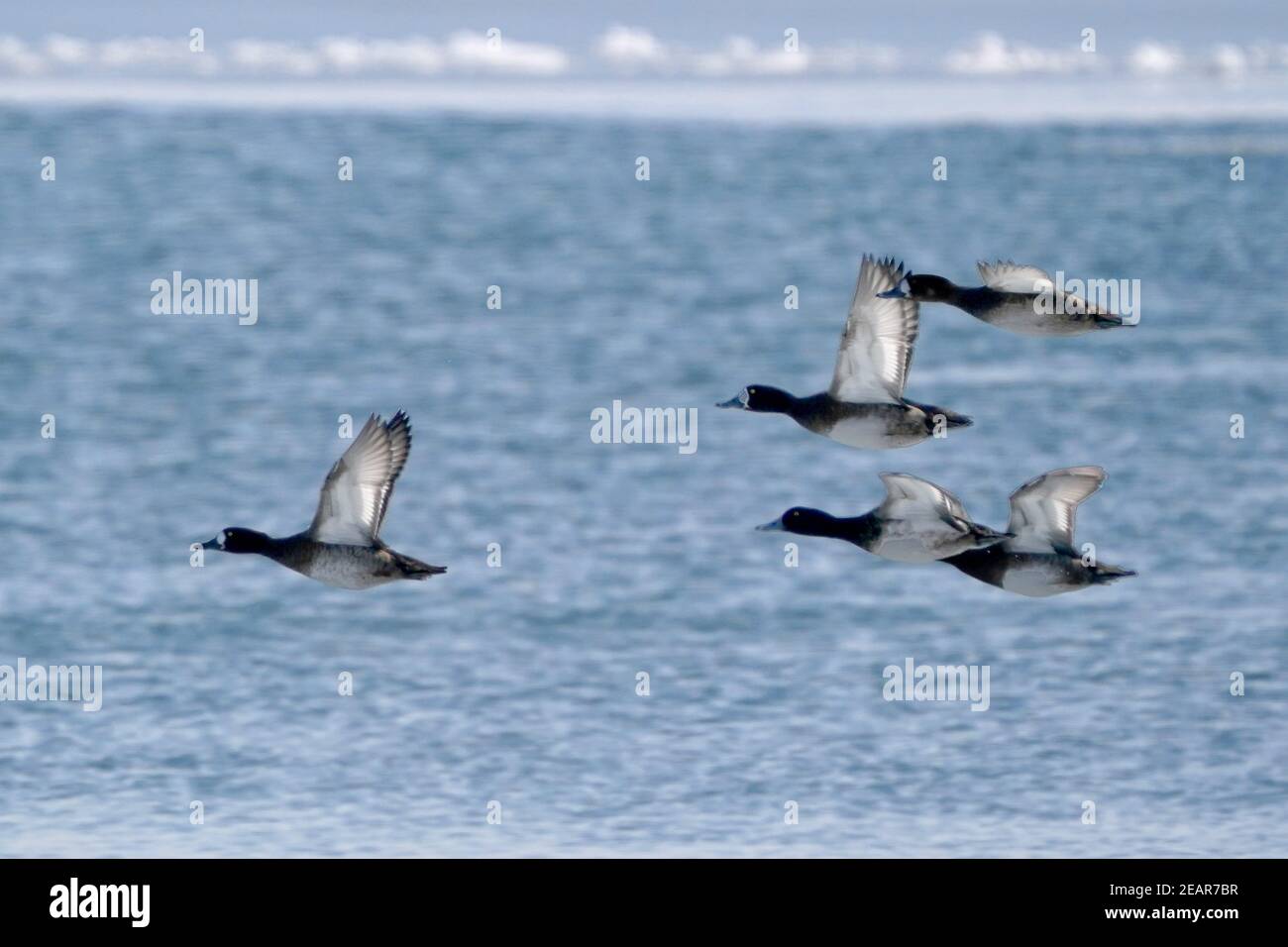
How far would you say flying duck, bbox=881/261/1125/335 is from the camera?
13.2 m

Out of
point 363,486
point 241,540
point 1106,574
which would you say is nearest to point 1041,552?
point 1106,574

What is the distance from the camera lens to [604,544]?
26953 millimetres

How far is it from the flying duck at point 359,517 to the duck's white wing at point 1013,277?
12.0 feet

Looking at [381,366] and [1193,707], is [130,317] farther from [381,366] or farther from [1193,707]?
[1193,707]

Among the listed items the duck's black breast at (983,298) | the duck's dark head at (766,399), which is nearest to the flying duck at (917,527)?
the duck's dark head at (766,399)

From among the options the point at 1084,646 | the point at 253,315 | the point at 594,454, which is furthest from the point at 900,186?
the point at 1084,646

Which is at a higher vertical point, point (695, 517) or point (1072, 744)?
point (695, 517)

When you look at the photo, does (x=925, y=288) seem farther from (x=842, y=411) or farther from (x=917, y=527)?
(x=917, y=527)

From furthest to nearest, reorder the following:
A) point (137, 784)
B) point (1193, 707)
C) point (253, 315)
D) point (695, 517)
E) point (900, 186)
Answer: point (900, 186) → point (253, 315) → point (695, 517) → point (1193, 707) → point (137, 784)

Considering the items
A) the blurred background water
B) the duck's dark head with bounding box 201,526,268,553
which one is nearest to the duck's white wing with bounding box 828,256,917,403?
the duck's dark head with bounding box 201,526,268,553

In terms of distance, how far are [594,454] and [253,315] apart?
507 inches

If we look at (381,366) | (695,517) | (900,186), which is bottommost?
(695,517)

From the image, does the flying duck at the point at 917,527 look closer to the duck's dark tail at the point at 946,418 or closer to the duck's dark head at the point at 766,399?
the duck's dark tail at the point at 946,418

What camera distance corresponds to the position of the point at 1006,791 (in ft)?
66.3
